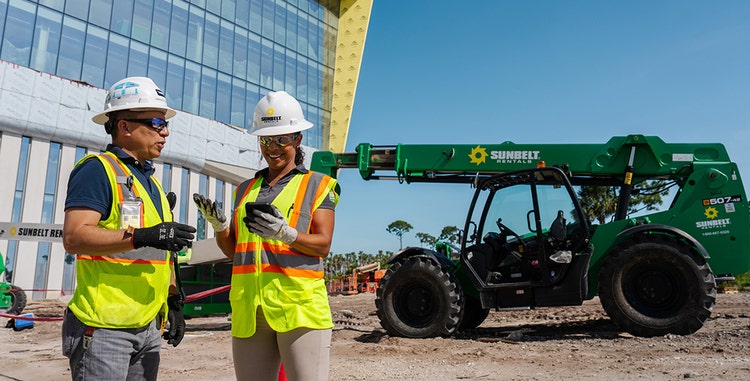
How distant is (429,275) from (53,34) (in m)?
24.5

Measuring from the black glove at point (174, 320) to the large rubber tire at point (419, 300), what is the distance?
18.4 ft

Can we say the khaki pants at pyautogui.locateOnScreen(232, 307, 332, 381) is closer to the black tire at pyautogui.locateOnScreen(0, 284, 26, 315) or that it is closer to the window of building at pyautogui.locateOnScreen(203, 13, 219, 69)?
the black tire at pyautogui.locateOnScreen(0, 284, 26, 315)

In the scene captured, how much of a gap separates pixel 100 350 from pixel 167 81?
30.5 metres

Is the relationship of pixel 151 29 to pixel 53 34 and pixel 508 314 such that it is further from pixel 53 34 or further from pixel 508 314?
pixel 508 314

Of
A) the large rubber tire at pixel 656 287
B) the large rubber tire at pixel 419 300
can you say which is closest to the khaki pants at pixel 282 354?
the large rubber tire at pixel 419 300

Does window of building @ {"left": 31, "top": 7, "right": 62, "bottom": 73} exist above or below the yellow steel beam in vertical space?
below

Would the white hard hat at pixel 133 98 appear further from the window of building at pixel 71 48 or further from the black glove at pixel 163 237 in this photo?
the window of building at pixel 71 48

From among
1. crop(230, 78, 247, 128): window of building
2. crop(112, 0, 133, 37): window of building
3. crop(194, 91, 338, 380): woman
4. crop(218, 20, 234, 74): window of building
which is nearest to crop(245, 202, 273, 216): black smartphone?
crop(194, 91, 338, 380): woman

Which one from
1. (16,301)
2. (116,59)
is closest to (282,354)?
(16,301)

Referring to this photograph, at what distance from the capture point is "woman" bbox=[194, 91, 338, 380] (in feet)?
7.88

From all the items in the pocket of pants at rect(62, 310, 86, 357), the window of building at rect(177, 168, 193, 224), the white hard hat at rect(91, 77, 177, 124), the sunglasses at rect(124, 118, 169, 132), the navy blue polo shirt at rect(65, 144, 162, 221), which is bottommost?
the pocket of pants at rect(62, 310, 86, 357)

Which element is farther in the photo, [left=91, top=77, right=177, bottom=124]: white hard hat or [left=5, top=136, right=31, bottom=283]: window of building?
[left=5, top=136, right=31, bottom=283]: window of building

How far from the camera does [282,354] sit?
243 cm

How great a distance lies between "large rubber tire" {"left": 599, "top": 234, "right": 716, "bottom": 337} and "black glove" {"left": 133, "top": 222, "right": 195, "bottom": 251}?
6685 mm
